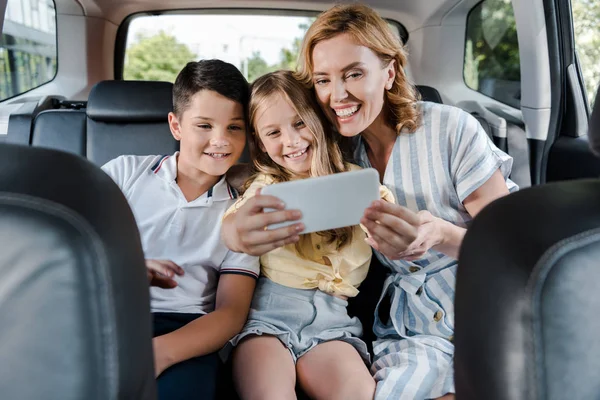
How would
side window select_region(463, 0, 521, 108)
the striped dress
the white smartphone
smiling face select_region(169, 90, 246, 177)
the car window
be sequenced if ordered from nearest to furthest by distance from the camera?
1. the white smartphone
2. the striped dress
3. smiling face select_region(169, 90, 246, 177)
4. side window select_region(463, 0, 521, 108)
5. the car window

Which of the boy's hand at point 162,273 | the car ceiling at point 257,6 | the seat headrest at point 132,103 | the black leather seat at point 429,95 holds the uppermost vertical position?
the car ceiling at point 257,6

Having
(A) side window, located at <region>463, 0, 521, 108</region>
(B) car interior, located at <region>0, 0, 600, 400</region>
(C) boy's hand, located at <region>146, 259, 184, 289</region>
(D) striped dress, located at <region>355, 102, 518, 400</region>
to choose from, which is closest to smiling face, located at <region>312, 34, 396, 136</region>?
(D) striped dress, located at <region>355, 102, 518, 400</region>

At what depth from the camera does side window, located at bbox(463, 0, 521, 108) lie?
8.64ft

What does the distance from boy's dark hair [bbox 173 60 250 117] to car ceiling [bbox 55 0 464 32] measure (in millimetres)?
1604

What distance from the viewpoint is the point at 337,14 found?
1.44 m

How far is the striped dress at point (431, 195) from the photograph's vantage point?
1.37 meters

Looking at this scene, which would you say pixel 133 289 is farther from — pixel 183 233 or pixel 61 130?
pixel 61 130

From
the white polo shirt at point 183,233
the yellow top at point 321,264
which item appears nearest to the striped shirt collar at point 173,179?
the white polo shirt at point 183,233

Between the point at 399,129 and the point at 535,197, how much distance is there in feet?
2.48

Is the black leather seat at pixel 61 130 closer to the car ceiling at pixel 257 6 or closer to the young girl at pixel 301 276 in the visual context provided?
the young girl at pixel 301 276

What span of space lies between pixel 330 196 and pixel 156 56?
8.93 ft

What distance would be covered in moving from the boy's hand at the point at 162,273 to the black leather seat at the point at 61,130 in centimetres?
117

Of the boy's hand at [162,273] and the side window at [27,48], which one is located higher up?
the side window at [27,48]

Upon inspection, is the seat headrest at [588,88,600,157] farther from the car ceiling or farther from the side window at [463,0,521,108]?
the car ceiling
